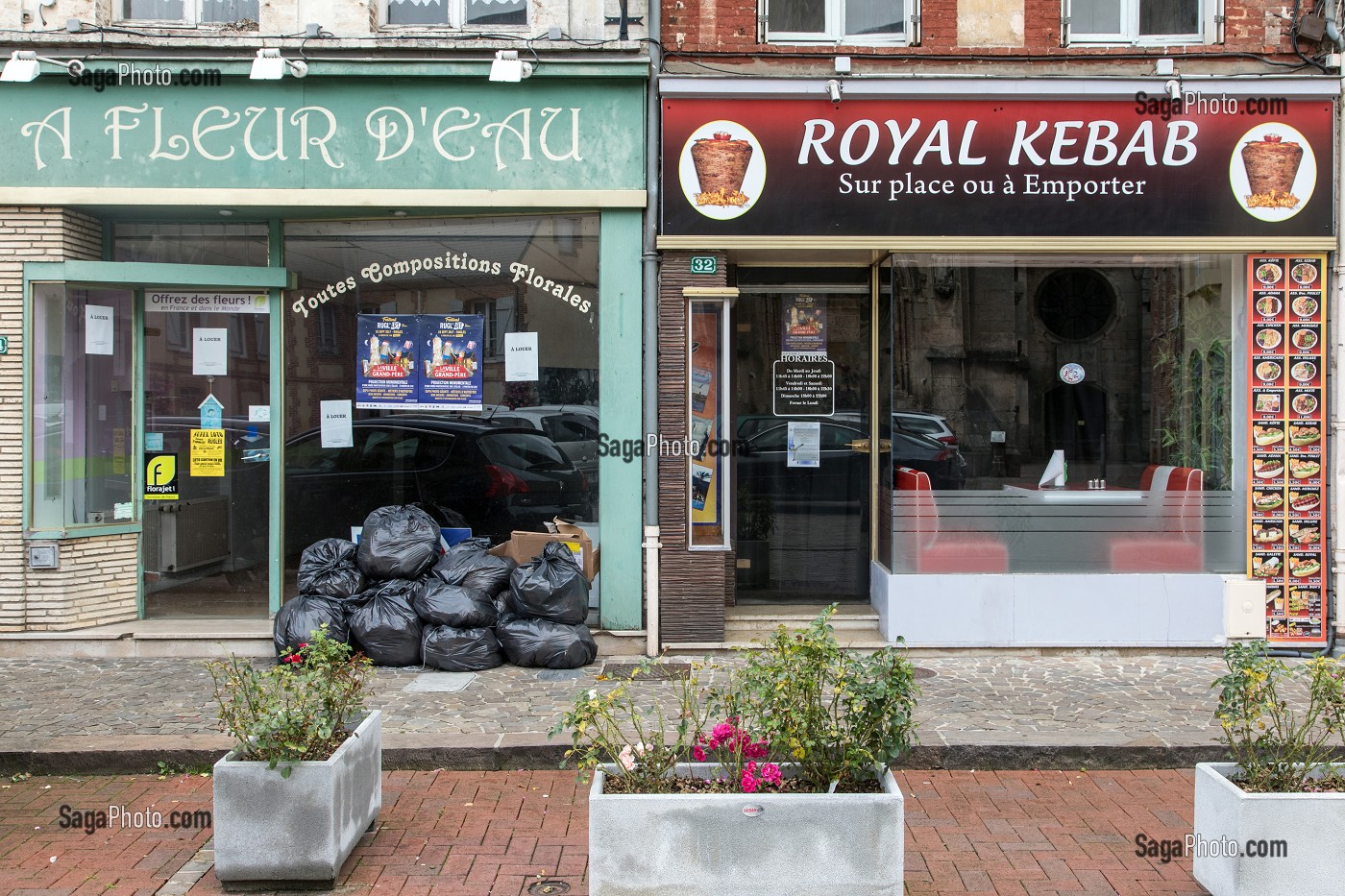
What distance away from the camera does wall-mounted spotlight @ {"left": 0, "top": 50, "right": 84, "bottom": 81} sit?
8.35m

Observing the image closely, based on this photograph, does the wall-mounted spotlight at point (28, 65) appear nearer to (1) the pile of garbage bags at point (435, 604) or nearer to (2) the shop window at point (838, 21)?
(1) the pile of garbage bags at point (435, 604)

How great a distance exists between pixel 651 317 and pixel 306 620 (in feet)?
11.1

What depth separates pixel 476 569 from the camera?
8.28 meters

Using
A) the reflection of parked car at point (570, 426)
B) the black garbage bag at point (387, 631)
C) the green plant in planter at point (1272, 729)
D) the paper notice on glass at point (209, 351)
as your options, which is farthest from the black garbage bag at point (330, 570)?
the green plant in planter at point (1272, 729)

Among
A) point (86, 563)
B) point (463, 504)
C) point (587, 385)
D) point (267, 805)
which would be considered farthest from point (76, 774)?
point (587, 385)

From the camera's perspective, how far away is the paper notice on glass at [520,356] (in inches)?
354

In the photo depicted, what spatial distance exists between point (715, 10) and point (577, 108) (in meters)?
1.34

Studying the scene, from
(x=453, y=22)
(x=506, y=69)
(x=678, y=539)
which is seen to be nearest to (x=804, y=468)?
(x=678, y=539)

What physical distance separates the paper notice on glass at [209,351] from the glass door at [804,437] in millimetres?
4220

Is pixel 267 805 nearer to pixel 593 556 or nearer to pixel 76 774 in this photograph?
pixel 76 774

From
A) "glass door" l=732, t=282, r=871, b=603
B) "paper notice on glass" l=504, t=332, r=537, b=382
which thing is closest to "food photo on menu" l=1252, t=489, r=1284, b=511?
"glass door" l=732, t=282, r=871, b=603

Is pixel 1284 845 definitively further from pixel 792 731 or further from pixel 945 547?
pixel 945 547

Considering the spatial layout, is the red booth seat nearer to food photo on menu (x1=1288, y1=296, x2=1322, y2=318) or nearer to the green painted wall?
the green painted wall

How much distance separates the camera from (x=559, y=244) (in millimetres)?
8945
